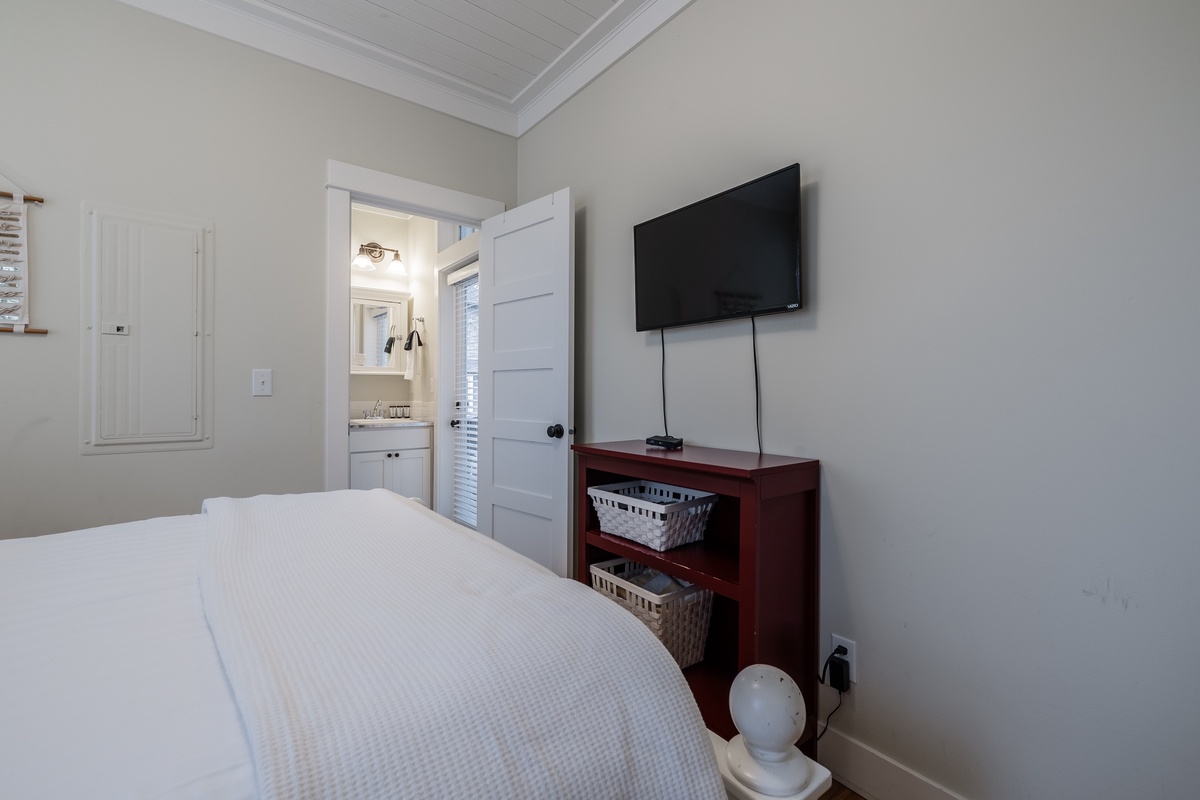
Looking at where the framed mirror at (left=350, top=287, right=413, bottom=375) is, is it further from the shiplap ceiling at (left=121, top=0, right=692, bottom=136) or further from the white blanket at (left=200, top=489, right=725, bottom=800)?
the white blanket at (left=200, top=489, right=725, bottom=800)

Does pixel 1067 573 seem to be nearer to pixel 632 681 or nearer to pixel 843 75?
pixel 632 681

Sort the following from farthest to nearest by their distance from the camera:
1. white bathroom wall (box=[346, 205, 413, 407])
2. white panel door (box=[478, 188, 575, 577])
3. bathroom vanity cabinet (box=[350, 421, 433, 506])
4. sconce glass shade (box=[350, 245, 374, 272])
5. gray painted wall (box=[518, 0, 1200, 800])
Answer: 1. white bathroom wall (box=[346, 205, 413, 407])
2. sconce glass shade (box=[350, 245, 374, 272])
3. bathroom vanity cabinet (box=[350, 421, 433, 506])
4. white panel door (box=[478, 188, 575, 577])
5. gray painted wall (box=[518, 0, 1200, 800])

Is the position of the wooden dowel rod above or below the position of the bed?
above

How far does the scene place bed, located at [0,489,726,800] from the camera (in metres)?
0.56

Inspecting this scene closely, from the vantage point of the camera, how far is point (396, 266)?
4480 millimetres

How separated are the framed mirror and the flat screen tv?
2.85m

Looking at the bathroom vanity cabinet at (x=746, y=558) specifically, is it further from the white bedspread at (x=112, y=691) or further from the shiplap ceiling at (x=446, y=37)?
the shiplap ceiling at (x=446, y=37)

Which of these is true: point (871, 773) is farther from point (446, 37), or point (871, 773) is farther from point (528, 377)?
point (446, 37)

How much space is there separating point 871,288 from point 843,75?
639mm

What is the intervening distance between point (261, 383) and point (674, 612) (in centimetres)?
194

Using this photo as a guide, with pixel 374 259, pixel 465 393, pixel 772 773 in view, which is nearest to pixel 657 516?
pixel 772 773

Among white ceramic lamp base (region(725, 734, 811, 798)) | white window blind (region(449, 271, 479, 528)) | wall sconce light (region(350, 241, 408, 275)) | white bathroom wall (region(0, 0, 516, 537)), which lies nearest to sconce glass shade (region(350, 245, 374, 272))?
wall sconce light (region(350, 241, 408, 275))

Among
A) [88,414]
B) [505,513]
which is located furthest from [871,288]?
[88,414]

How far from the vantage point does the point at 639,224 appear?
223 centimetres
